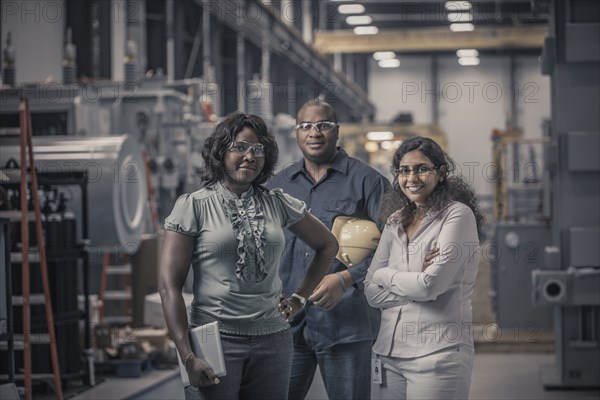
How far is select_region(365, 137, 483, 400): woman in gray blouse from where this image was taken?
115 inches

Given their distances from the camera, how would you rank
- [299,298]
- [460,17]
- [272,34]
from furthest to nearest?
[460,17] < [272,34] < [299,298]

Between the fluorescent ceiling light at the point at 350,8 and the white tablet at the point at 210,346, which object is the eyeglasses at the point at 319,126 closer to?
the white tablet at the point at 210,346

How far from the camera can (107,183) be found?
6562 mm

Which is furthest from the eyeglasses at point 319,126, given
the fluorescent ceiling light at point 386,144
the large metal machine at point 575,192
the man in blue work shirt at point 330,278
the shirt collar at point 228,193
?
the fluorescent ceiling light at point 386,144

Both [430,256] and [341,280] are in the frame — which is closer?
[430,256]

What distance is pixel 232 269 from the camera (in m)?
2.63

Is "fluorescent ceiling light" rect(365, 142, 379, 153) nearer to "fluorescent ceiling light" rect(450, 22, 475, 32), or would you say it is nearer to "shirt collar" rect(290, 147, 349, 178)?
"fluorescent ceiling light" rect(450, 22, 475, 32)

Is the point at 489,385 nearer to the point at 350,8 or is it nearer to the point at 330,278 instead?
the point at 330,278

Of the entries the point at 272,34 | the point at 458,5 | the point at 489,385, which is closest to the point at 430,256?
the point at 489,385

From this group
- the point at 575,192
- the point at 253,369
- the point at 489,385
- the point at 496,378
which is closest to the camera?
the point at 253,369

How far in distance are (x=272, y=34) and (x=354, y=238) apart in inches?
320

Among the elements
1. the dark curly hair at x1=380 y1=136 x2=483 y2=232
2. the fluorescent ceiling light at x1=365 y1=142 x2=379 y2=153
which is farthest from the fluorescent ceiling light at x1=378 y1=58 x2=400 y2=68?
the dark curly hair at x1=380 y1=136 x2=483 y2=232

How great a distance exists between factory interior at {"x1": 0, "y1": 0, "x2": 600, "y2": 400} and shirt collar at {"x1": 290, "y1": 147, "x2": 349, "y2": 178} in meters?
0.48

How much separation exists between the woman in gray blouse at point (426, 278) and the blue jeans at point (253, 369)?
435mm
